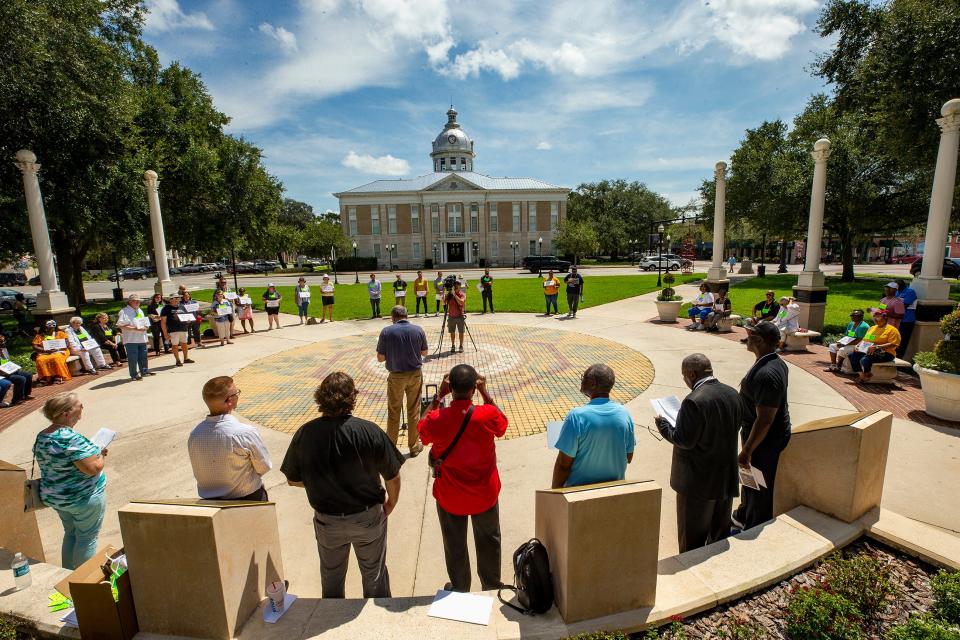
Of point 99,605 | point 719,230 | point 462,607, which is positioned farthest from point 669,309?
point 99,605

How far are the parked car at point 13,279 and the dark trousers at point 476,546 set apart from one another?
6885cm

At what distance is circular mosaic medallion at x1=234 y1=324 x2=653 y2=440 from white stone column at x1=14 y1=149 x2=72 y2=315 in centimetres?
552

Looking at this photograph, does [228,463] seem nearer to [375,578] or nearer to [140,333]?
[375,578]

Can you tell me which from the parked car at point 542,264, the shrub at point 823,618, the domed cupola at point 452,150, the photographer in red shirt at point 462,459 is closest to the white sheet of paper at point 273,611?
the photographer in red shirt at point 462,459

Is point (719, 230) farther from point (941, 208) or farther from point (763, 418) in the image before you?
point (763, 418)

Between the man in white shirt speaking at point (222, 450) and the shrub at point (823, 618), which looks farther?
the man in white shirt speaking at point (222, 450)

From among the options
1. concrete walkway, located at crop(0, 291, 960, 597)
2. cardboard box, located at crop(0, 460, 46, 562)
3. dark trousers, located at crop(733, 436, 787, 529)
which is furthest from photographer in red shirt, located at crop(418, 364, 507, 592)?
cardboard box, located at crop(0, 460, 46, 562)

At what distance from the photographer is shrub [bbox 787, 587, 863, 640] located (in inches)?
105

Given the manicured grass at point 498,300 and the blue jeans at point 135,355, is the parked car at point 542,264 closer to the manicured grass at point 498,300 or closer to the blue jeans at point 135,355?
the manicured grass at point 498,300

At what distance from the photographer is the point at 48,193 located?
13.7m

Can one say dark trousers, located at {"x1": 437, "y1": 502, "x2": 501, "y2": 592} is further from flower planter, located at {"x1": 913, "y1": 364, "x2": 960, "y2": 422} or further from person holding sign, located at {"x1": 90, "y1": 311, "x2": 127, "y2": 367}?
person holding sign, located at {"x1": 90, "y1": 311, "x2": 127, "y2": 367}

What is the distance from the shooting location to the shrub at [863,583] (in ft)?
9.46

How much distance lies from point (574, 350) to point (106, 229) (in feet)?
54.9

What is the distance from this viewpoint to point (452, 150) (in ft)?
279
